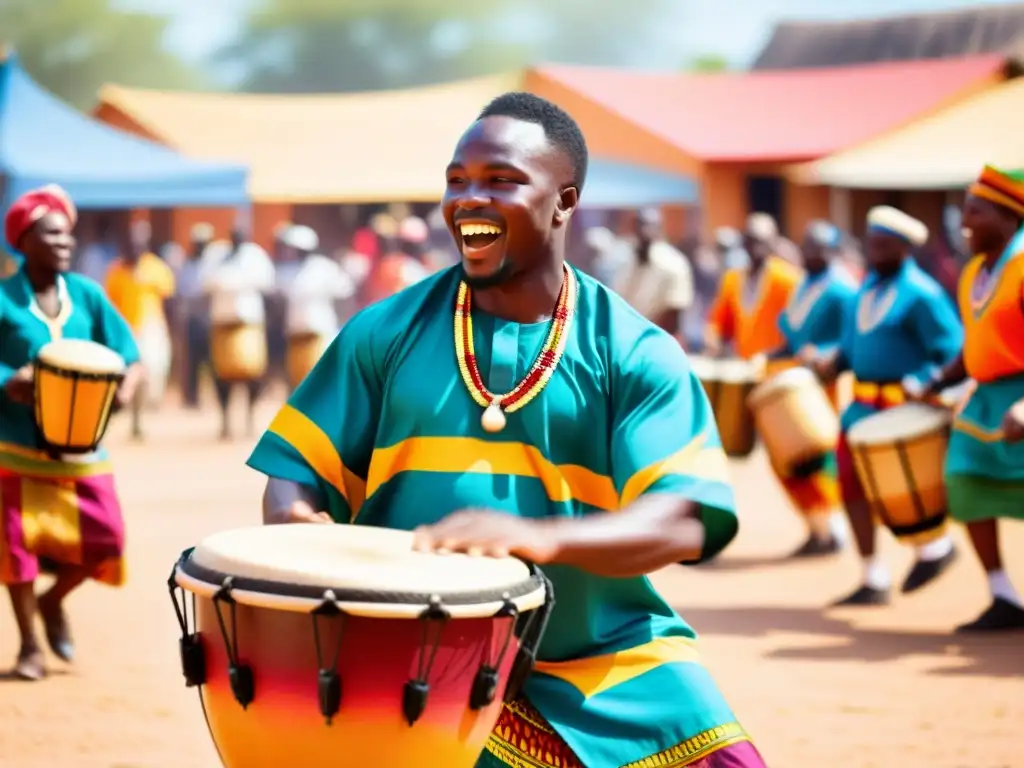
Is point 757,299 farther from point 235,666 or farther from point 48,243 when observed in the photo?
point 235,666

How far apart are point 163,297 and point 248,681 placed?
762 inches

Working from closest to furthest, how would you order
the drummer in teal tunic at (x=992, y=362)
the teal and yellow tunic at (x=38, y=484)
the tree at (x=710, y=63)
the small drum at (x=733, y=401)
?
the teal and yellow tunic at (x=38, y=484) → the drummer in teal tunic at (x=992, y=362) → the small drum at (x=733, y=401) → the tree at (x=710, y=63)

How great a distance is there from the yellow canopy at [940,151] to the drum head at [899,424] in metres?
14.9

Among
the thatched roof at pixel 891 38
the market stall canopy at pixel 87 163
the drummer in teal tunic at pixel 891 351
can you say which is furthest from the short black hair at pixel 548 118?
the thatched roof at pixel 891 38

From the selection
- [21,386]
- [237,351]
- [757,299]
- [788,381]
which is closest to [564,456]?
[21,386]

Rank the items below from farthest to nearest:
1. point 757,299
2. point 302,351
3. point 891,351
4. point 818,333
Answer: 1. point 302,351
2. point 757,299
3. point 818,333
4. point 891,351

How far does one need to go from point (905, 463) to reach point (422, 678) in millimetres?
6024

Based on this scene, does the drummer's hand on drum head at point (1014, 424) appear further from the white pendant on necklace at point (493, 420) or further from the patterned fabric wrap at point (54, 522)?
the white pendant on necklace at point (493, 420)

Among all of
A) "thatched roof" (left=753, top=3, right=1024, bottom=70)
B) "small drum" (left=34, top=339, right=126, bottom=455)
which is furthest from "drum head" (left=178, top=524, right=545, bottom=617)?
"thatched roof" (left=753, top=3, right=1024, bottom=70)

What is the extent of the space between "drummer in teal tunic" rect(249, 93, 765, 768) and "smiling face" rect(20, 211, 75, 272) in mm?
4100

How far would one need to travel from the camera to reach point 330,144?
29844 millimetres

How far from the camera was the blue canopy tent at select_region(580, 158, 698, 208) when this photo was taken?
95.7ft

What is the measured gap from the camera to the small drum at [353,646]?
327cm

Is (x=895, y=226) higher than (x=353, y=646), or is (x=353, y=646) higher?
(x=353, y=646)
